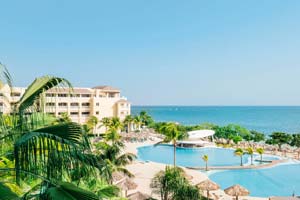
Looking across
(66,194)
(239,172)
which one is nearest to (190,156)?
(239,172)

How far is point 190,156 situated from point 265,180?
1193 cm

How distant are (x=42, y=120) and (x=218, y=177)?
23.3 m

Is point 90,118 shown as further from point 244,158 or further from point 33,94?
point 33,94

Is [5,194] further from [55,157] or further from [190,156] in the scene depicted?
[190,156]

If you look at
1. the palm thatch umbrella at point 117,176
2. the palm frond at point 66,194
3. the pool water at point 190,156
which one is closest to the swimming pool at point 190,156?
the pool water at point 190,156

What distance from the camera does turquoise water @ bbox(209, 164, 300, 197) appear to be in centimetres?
2198

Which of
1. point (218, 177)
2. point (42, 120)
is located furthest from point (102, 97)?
point (42, 120)

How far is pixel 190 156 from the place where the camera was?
117ft

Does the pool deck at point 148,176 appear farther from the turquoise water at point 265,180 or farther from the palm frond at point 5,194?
the palm frond at point 5,194

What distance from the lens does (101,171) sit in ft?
10.3

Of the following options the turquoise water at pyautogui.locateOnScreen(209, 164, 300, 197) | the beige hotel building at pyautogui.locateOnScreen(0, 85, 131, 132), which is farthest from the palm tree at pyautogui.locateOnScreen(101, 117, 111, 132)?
the turquoise water at pyautogui.locateOnScreen(209, 164, 300, 197)

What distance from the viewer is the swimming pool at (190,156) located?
32.2 meters

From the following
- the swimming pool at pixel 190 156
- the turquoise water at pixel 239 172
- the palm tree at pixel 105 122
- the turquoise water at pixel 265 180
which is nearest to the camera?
the turquoise water at pixel 265 180

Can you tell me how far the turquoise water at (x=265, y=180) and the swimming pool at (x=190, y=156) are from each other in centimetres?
407
